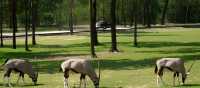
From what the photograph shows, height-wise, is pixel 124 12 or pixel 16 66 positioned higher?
pixel 124 12

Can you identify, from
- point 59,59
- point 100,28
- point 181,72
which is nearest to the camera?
point 181,72

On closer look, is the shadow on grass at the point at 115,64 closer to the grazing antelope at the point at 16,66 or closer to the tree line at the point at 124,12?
the grazing antelope at the point at 16,66

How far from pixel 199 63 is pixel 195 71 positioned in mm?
4843

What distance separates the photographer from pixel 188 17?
13175 cm

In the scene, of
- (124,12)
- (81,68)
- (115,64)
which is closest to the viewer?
(81,68)

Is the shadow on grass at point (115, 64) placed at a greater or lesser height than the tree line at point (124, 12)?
lesser

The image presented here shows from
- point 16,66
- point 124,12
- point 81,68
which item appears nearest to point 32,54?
point 16,66

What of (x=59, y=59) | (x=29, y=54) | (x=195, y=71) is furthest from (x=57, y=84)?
(x=29, y=54)

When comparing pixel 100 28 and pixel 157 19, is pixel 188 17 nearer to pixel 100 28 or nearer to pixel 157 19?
pixel 157 19

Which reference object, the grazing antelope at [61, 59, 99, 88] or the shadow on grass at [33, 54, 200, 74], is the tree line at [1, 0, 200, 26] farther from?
the grazing antelope at [61, 59, 99, 88]

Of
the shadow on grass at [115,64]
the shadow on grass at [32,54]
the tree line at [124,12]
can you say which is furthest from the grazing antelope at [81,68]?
the tree line at [124,12]

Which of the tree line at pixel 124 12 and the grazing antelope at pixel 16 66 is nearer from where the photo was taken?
the grazing antelope at pixel 16 66

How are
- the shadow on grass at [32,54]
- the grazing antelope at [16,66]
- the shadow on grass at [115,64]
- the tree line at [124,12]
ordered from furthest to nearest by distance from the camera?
the tree line at [124,12]
the shadow on grass at [32,54]
the shadow on grass at [115,64]
the grazing antelope at [16,66]

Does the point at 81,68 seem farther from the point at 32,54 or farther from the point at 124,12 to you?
the point at 124,12
